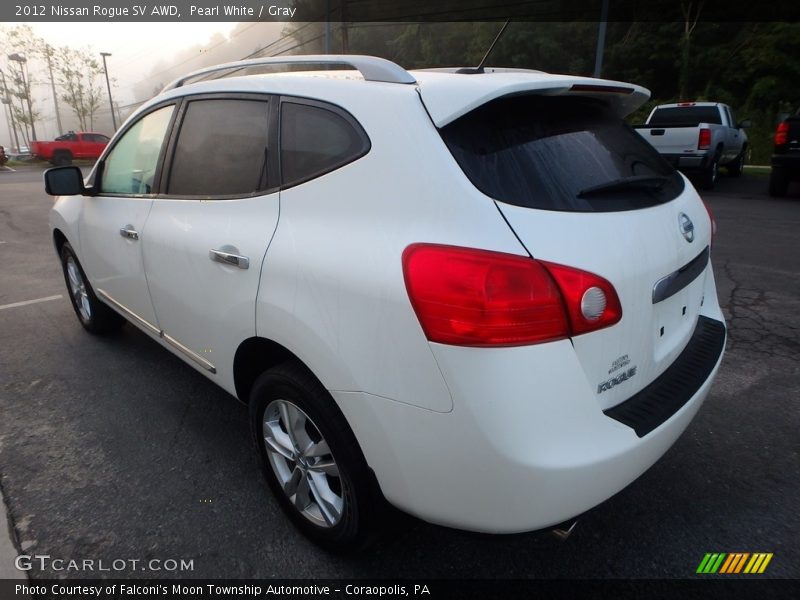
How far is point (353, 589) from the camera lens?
1916 millimetres

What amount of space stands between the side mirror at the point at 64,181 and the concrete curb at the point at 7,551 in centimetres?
188

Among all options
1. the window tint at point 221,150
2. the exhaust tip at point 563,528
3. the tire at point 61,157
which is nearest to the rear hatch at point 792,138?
the window tint at point 221,150

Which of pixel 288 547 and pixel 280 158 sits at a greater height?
pixel 280 158

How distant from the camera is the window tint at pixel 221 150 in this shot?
7.13 ft

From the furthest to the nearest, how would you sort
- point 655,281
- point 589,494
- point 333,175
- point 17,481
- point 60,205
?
point 60,205 → point 17,481 → point 333,175 → point 655,281 → point 589,494

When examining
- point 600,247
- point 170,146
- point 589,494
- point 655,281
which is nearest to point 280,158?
point 170,146

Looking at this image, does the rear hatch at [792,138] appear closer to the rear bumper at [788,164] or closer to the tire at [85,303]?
the rear bumper at [788,164]

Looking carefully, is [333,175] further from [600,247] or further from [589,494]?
[589,494]

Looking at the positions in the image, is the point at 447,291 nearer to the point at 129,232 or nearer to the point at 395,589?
the point at 395,589

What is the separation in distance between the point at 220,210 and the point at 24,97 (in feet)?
186

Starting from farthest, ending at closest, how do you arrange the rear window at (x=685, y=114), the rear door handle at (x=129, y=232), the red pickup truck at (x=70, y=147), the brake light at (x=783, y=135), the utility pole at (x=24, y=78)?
the utility pole at (x=24, y=78), the red pickup truck at (x=70, y=147), the rear window at (x=685, y=114), the brake light at (x=783, y=135), the rear door handle at (x=129, y=232)

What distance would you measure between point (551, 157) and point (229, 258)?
Answer: 123 cm

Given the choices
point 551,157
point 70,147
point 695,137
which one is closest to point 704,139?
point 695,137

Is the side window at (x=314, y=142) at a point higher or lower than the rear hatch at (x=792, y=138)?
higher
